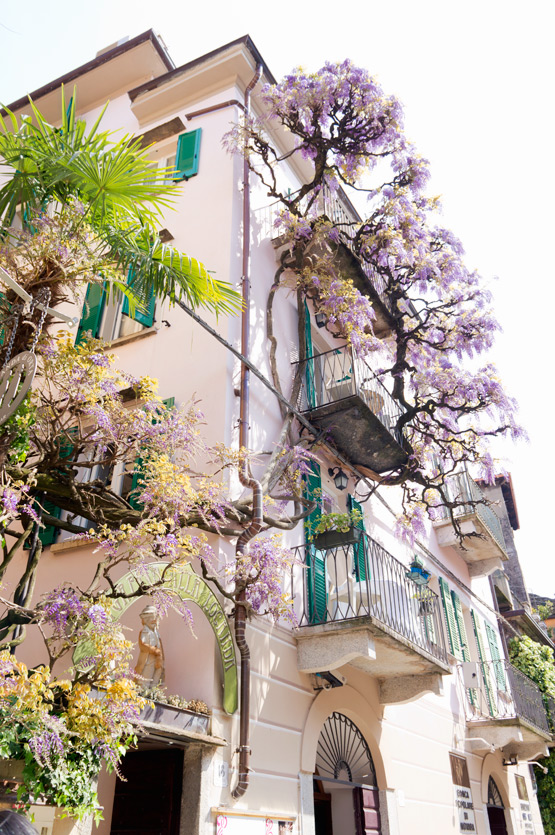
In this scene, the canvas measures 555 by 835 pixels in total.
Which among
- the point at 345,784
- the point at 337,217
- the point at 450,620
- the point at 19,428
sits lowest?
the point at 345,784

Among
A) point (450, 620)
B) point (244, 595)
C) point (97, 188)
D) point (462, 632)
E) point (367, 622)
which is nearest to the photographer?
point (97, 188)

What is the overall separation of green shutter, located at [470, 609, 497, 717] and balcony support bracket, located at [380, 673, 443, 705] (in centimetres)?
505

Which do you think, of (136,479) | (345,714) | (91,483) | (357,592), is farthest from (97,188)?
(345,714)

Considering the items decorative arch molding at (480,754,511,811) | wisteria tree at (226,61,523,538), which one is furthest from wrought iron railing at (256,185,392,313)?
decorative arch molding at (480,754,511,811)

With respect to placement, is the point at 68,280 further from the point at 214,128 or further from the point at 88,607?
the point at 214,128

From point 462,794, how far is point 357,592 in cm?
612

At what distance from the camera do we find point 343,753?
29.8 feet

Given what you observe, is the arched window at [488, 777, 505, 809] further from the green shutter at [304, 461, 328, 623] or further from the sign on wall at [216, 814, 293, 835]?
the sign on wall at [216, 814, 293, 835]

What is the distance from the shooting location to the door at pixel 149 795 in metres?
6.23

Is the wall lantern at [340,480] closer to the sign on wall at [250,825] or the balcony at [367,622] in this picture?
the balcony at [367,622]

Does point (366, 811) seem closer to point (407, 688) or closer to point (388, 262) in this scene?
point (407, 688)

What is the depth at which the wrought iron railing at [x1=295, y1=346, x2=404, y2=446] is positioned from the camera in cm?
969

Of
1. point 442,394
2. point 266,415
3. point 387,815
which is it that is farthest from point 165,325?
point 387,815

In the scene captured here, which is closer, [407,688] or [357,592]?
[357,592]
